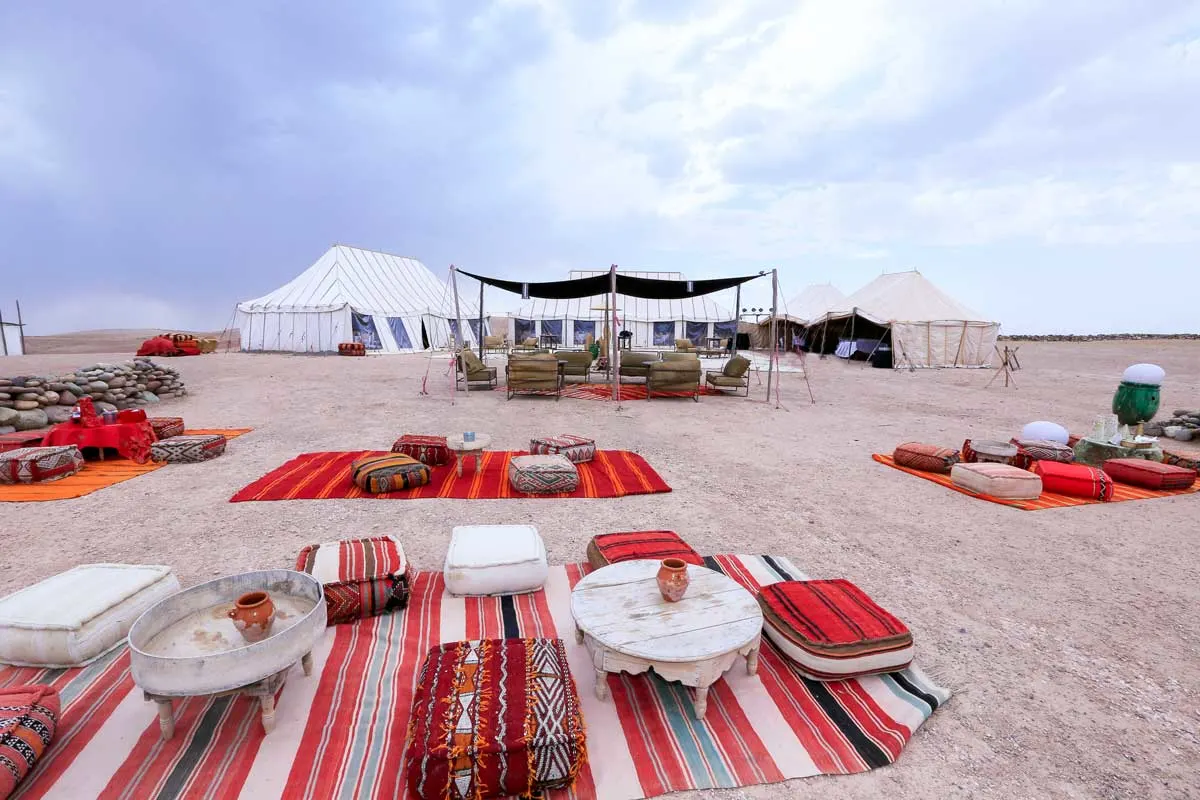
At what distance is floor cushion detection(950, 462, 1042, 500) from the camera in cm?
452

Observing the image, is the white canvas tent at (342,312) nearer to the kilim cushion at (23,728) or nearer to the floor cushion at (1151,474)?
the floor cushion at (1151,474)

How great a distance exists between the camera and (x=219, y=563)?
3197mm

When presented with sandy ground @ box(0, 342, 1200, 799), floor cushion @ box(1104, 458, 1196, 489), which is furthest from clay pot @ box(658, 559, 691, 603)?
floor cushion @ box(1104, 458, 1196, 489)

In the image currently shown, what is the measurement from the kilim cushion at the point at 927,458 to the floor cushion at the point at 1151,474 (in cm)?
147

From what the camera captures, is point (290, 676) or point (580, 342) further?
point (580, 342)

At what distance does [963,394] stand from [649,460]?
8.98 meters

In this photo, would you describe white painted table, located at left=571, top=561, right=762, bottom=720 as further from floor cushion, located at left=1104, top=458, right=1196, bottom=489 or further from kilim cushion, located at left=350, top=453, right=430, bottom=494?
floor cushion, located at left=1104, top=458, right=1196, bottom=489

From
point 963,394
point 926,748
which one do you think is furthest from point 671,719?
point 963,394

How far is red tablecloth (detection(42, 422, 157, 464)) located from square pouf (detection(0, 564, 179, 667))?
137 inches

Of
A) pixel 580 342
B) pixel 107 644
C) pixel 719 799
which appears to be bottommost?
pixel 719 799

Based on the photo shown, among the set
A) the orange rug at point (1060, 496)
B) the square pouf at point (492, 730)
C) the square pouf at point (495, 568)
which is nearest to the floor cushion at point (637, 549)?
the square pouf at point (495, 568)

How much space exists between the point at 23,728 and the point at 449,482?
3.11 metres

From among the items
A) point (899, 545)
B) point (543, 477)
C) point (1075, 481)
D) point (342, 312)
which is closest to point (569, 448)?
point (543, 477)

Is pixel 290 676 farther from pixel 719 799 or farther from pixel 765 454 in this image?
pixel 765 454
